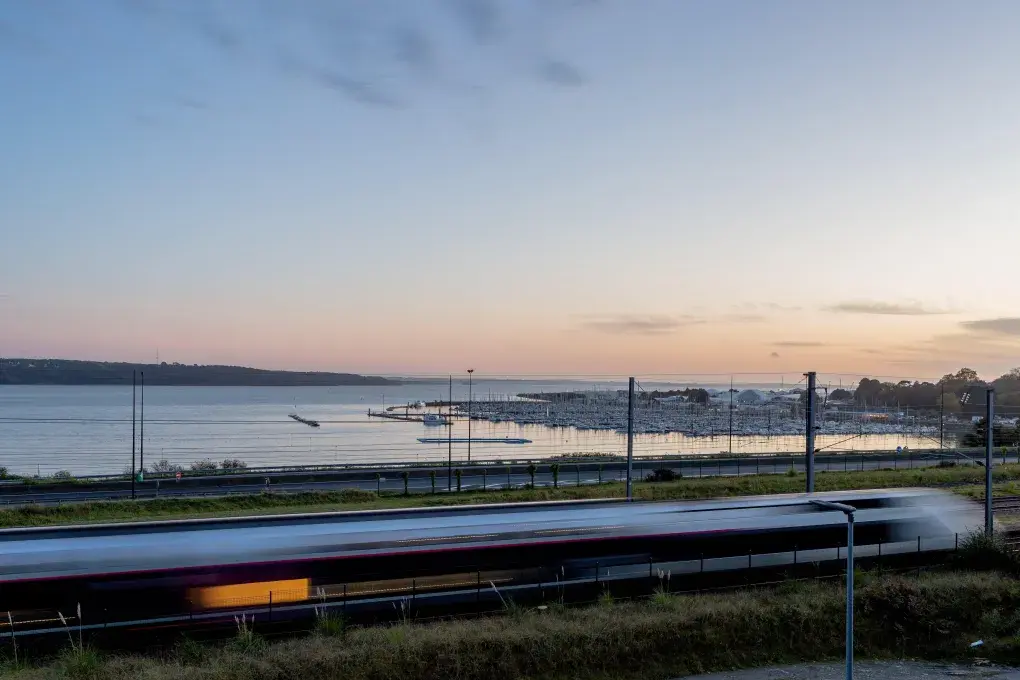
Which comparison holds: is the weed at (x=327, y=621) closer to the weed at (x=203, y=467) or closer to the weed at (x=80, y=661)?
the weed at (x=80, y=661)

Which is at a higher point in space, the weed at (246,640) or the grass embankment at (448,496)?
the weed at (246,640)

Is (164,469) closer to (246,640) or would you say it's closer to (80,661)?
(246,640)

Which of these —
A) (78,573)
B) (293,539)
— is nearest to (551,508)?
(293,539)

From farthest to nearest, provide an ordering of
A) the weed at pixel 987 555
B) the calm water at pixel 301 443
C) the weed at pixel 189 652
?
the calm water at pixel 301 443 < the weed at pixel 987 555 < the weed at pixel 189 652

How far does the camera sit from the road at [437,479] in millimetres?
32156

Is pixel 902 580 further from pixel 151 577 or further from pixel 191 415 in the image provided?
pixel 191 415

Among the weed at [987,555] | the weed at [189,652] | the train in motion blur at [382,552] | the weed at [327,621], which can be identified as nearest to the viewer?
the weed at [189,652]

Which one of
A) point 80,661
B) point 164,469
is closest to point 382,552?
point 80,661

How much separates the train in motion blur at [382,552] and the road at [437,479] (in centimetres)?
1657

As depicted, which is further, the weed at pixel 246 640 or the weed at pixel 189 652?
the weed at pixel 246 640

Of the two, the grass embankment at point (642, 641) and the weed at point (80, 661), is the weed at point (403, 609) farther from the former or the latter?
the weed at point (80, 661)

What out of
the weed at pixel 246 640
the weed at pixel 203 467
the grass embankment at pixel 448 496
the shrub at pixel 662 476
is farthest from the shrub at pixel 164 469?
the weed at pixel 246 640

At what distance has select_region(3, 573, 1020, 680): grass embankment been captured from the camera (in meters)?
12.6

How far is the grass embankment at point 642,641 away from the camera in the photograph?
12.6m
